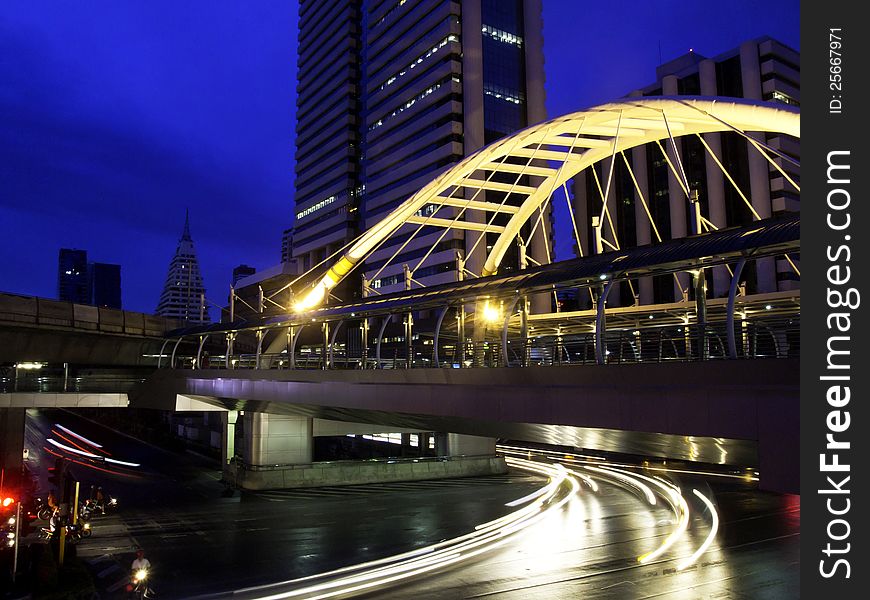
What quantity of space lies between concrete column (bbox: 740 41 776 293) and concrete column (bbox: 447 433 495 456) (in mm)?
43180

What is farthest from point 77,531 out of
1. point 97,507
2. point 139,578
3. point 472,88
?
point 472,88

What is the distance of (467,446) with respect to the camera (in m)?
45.1

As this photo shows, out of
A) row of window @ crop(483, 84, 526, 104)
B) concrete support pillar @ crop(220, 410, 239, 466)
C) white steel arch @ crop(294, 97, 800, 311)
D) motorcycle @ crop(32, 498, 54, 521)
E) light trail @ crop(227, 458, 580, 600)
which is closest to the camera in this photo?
light trail @ crop(227, 458, 580, 600)

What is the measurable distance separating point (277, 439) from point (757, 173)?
210ft

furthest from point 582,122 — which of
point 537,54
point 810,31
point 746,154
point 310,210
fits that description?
point 310,210

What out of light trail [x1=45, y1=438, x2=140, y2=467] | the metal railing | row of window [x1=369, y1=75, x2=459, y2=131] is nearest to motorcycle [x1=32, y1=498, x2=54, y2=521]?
the metal railing

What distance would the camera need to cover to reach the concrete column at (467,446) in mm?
44750

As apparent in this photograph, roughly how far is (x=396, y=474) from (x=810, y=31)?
36606 millimetres

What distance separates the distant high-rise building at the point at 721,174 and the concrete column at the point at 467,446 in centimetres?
3582

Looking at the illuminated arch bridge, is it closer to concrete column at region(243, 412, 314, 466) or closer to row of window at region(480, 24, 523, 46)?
concrete column at region(243, 412, 314, 466)

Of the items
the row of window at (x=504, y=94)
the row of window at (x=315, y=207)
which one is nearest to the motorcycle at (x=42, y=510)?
the row of window at (x=504, y=94)

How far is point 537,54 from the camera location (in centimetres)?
10156

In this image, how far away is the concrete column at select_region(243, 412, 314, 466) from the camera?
39.2 m

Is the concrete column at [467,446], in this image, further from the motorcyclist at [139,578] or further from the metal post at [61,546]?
the motorcyclist at [139,578]
